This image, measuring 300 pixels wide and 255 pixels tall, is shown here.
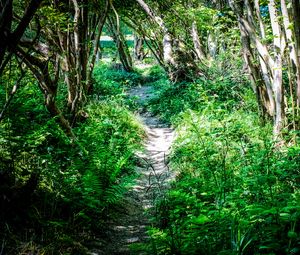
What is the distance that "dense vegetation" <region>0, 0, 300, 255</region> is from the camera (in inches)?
117

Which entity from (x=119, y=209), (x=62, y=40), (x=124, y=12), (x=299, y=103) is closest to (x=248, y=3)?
(x=299, y=103)

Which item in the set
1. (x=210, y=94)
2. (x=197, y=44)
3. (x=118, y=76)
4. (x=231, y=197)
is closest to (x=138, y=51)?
(x=118, y=76)

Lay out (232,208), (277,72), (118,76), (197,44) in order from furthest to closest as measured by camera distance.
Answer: (118,76)
(197,44)
(277,72)
(232,208)

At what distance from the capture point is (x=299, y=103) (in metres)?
5.59

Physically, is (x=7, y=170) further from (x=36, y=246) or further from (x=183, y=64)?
(x=183, y=64)

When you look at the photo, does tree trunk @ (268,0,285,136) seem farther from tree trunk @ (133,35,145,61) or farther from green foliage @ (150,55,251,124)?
tree trunk @ (133,35,145,61)

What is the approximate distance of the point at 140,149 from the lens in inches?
275

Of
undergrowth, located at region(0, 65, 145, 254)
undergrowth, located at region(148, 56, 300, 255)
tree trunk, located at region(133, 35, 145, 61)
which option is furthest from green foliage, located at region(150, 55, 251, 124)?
tree trunk, located at region(133, 35, 145, 61)

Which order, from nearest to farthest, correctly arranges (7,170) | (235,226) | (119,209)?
1. (235,226)
2. (7,170)
3. (119,209)

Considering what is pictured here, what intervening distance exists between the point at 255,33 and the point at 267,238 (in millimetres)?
5010

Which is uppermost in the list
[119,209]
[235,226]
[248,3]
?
[248,3]

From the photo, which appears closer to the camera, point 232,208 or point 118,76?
point 232,208

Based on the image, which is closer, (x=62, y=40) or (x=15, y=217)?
(x=15, y=217)

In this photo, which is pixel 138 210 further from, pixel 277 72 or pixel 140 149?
pixel 277 72
